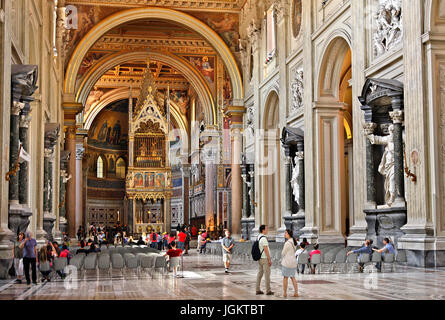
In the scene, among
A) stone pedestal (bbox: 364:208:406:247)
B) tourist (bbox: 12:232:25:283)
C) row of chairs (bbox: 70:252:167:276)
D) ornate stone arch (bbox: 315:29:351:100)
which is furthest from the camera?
ornate stone arch (bbox: 315:29:351:100)

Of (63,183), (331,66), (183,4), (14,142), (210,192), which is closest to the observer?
(14,142)

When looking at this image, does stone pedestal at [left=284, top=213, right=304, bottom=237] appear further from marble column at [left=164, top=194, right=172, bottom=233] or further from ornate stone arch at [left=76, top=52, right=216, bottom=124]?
marble column at [left=164, top=194, right=172, bottom=233]

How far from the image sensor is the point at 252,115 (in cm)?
3108

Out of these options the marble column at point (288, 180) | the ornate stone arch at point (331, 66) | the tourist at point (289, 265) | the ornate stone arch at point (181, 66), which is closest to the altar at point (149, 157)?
the ornate stone arch at point (181, 66)

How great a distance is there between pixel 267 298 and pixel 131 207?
36627mm

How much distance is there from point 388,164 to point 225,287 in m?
5.92

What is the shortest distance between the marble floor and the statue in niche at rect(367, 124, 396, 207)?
208 cm

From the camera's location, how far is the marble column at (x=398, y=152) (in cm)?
1449

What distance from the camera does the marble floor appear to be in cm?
991

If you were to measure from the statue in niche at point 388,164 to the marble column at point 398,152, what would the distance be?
254 mm

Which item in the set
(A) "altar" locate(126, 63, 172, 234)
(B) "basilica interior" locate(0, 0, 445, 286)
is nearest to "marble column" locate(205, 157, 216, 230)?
(B) "basilica interior" locate(0, 0, 445, 286)

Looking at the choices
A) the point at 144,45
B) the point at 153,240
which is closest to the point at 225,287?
the point at 153,240

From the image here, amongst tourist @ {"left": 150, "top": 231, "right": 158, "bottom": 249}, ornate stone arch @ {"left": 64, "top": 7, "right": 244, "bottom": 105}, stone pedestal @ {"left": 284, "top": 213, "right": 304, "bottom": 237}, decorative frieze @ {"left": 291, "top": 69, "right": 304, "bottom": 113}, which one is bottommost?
tourist @ {"left": 150, "top": 231, "right": 158, "bottom": 249}

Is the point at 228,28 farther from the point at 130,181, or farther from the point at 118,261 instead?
the point at 118,261
